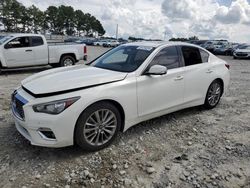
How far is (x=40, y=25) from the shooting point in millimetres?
82938

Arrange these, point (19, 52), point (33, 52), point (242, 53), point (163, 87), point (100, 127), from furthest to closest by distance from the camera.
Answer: point (242, 53) < point (33, 52) < point (19, 52) < point (163, 87) < point (100, 127)

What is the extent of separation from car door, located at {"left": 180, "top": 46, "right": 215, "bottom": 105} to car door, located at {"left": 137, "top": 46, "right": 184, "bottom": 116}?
0.70 feet

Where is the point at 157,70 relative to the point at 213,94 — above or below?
above

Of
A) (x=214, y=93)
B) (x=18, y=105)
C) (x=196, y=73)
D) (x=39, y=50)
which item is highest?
(x=39, y=50)

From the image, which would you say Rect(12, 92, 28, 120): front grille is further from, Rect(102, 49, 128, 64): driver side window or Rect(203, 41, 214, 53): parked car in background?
Rect(203, 41, 214, 53): parked car in background

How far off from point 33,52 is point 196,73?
8181 mm

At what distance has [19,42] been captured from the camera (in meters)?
11.3

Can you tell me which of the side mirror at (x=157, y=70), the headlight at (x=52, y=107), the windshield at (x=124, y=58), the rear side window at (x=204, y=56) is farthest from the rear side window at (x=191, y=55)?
the headlight at (x=52, y=107)

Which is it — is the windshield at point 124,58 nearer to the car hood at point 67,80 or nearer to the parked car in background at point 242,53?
the car hood at point 67,80

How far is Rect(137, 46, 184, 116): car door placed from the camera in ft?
14.6

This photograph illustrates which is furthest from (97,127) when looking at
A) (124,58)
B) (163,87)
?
(124,58)

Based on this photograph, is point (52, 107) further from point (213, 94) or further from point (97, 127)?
point (213, 94)

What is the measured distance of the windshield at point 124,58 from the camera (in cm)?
467

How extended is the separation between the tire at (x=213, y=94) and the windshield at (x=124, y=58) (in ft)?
6.28
